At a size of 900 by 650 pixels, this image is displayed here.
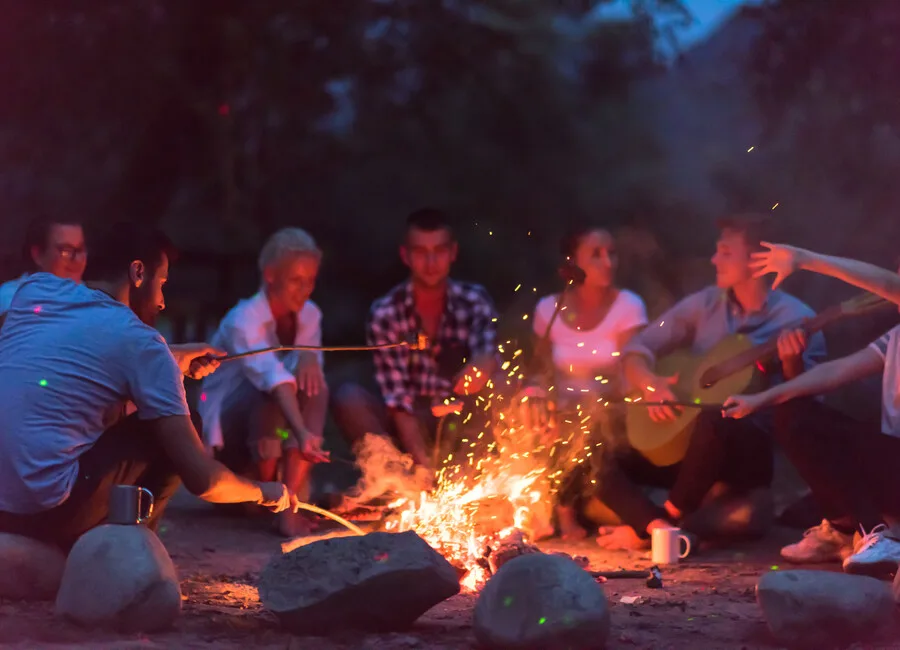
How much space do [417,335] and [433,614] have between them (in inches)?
113

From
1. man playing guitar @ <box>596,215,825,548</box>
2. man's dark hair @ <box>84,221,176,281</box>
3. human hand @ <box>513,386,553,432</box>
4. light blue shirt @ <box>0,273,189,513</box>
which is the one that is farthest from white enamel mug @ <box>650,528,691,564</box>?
man's dark hair @ <box>84,221,176,281</box>

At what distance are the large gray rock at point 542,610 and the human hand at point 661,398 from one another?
8.16ft

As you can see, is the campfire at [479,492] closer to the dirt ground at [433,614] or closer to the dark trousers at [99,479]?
the dirt ground at [433,614]

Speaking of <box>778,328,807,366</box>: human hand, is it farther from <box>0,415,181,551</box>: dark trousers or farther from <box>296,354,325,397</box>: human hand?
<box>0,415,181,551</box>: dark trousers

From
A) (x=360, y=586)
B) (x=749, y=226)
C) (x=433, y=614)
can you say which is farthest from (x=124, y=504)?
(x=749, y=226)

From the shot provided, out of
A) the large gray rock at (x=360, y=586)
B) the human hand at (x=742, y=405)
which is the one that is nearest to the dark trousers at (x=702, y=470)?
the human hand at (x=742, y=405)

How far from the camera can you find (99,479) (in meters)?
4.55

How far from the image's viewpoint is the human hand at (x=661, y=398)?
6.36 metres

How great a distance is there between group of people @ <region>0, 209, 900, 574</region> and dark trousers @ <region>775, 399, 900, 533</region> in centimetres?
1

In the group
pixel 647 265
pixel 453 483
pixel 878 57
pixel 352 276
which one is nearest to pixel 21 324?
pixel 453 483

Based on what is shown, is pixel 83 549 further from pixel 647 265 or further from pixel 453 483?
pixel 647 265

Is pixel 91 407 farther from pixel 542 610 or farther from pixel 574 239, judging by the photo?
pixel 574 239

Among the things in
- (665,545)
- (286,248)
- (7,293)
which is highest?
(286,248)

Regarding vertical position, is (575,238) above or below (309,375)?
above
